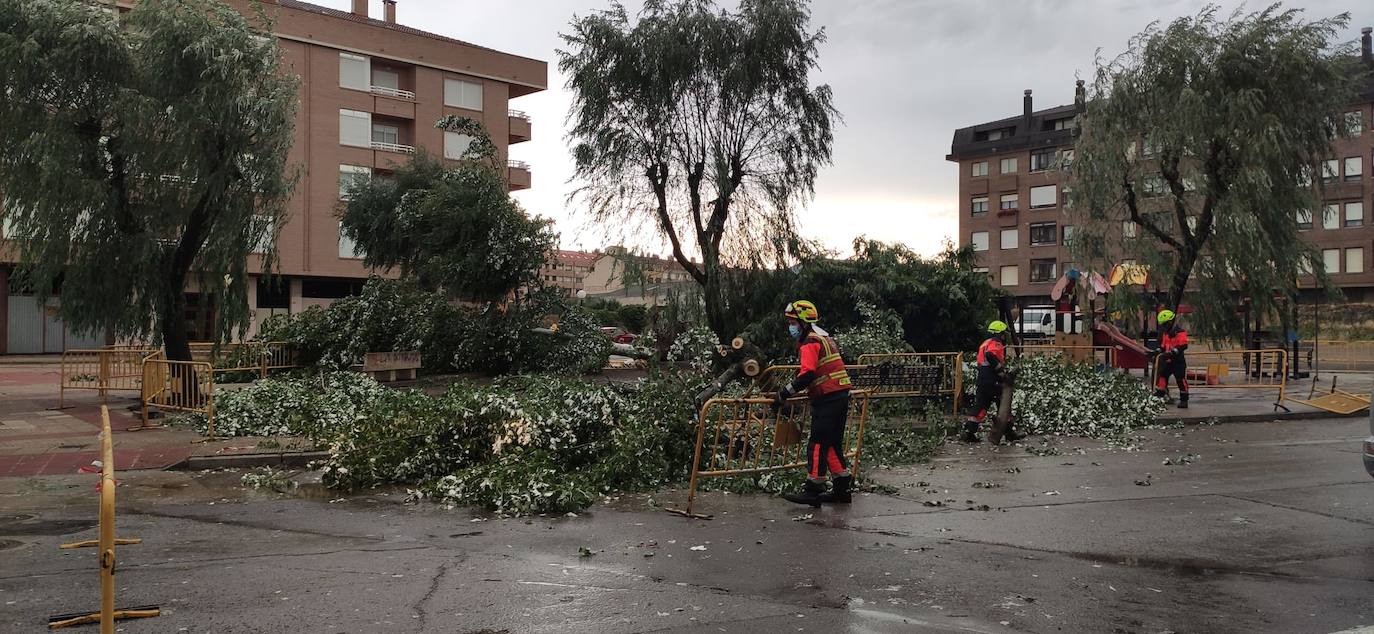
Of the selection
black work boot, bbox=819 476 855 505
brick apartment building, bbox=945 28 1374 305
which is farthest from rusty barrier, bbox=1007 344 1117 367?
brick apartment building, bbox=945 28 1374 305

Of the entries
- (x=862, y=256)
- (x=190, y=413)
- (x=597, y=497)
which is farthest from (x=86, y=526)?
(x=862, y=256)

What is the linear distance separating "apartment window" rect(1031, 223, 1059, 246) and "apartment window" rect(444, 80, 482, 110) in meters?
38.2

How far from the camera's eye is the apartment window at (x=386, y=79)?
4325cm

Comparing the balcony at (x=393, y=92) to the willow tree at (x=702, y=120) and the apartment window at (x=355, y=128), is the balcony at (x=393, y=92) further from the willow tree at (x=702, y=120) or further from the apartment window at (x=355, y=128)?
the willow tree at (x=702, y=120)

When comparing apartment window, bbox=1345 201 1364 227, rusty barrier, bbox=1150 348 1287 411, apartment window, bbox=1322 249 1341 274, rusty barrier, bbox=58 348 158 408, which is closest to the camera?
rusty barrier, bbox=58 348 158 408

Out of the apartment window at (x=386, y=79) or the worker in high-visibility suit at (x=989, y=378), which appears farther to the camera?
the apartment window at (x=386, y=79)

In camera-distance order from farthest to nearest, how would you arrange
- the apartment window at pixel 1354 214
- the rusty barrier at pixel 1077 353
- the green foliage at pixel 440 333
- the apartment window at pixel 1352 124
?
the apartment window at pixel 1354 214 < the apartment window at pixel 1352 124 < the green foliage at pixel 440 333 < the rusty barrier at pixel 1077 353

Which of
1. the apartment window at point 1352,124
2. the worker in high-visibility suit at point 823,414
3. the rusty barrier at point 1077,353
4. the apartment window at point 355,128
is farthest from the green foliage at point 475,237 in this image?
the apartment window at point 1352,124

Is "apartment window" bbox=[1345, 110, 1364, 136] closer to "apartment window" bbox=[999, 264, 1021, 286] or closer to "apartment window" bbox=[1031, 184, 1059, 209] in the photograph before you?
"apartment window" bbox=[1031, 184, 1059, 209]

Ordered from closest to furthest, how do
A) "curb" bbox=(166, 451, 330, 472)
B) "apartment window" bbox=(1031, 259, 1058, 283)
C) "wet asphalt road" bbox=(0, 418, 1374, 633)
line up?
"wet asphalt road" bbox=(0, 418, 1374, 633)
"curb" bbox=(166, 451, 330, 472)
"apartment window" bbox=(1031, 259, 1058, 283)

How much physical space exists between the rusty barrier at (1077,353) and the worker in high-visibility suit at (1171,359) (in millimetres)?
1724

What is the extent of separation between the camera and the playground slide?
68.6 feet

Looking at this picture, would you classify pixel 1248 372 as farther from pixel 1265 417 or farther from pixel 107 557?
pixel 107 557

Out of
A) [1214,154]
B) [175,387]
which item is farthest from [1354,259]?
[175,387]
